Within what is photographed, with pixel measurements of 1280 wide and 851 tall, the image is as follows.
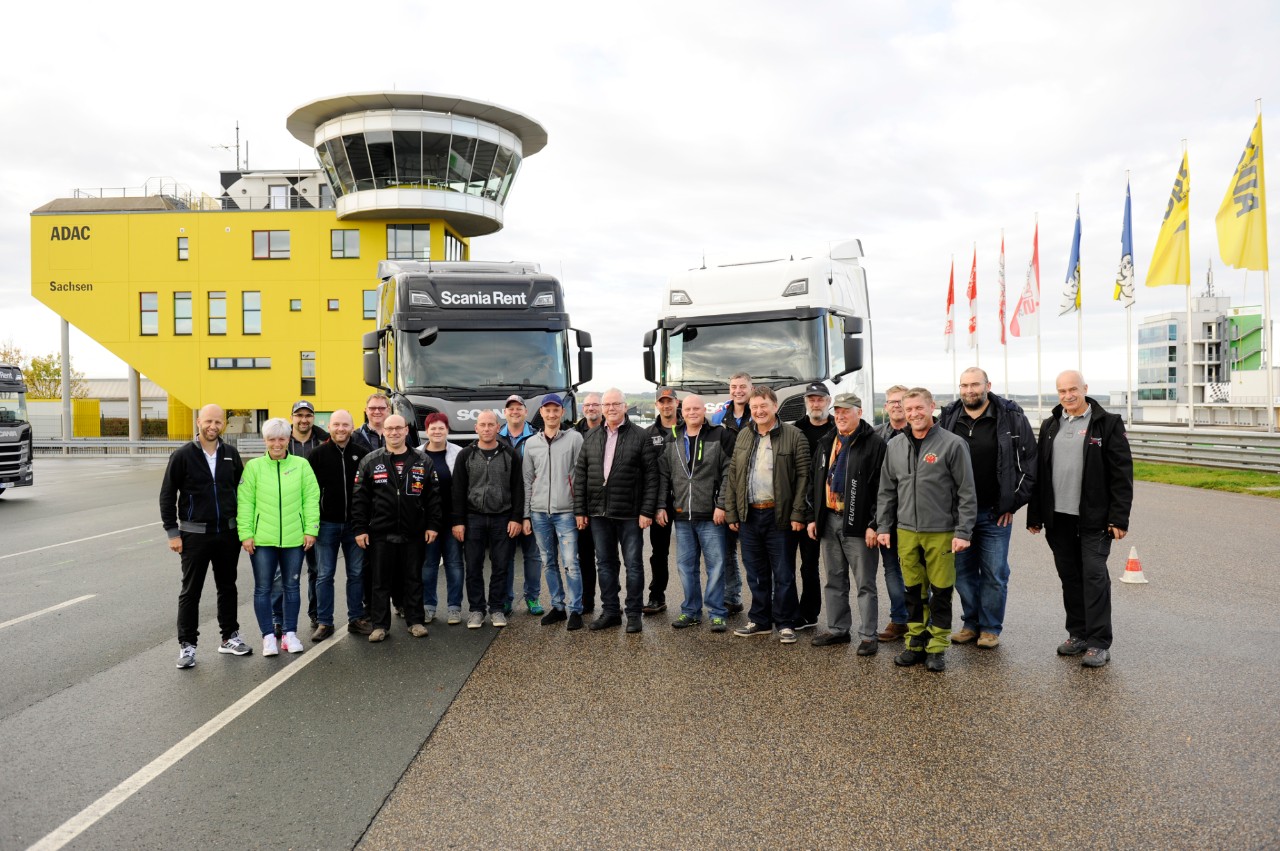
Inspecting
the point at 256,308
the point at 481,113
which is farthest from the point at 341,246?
the point at 481,113

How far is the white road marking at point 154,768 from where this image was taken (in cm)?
366

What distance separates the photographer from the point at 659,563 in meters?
7.98

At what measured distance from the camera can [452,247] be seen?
123 feet

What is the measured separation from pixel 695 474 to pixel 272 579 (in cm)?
335

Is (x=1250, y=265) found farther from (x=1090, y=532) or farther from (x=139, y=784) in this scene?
(x=139, y=784)

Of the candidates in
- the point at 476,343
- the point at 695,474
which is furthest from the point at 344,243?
the point at 695,474

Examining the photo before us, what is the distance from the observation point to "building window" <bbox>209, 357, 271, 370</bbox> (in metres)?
37.3

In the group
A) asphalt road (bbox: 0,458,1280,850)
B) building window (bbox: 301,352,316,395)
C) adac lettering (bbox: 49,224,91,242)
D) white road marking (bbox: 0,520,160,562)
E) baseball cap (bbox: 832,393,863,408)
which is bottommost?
asphalt road (bbox: 0,458,1280,850)

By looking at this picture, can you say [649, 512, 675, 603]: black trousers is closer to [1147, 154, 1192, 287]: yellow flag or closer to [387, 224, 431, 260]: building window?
[1147, 154, 1192, 287]: yellow flag

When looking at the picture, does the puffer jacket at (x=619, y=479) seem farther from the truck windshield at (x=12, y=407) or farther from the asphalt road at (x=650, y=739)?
the truck windshield at (x=12, y=407)

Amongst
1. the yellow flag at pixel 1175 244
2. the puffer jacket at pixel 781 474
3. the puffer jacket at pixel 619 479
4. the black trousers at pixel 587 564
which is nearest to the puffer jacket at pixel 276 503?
the puffer jacket at pixel 619 479

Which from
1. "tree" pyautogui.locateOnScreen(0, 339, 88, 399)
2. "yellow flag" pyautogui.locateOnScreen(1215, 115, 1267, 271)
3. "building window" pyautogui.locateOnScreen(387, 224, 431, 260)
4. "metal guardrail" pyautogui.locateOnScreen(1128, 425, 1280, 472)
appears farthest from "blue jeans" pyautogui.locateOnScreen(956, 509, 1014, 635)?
"tree" pyautogui.locateOnScreen(0, 339, 88, 399)

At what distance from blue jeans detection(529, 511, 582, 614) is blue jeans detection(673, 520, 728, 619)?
873 mm

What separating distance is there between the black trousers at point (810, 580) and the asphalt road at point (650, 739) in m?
0.65
